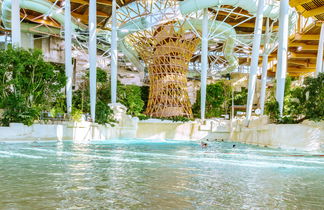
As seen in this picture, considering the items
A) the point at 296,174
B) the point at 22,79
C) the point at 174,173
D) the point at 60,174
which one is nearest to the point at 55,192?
the point at 60,174

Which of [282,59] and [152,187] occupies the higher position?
[282,59]

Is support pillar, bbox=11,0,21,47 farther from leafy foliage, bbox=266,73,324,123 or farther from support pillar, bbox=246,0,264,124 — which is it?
leafy foliage, bbox=266,73,324,123

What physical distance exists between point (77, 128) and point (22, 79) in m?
3.56

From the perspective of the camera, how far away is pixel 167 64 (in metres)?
25.3

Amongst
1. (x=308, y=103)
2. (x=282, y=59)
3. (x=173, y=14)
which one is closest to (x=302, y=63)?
(x=173, y=14)

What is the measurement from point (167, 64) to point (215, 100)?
1156 centimetres

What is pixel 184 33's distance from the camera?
84.1 feet

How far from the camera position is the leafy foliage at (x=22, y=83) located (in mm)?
12375

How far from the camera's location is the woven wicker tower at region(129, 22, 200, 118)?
82.6 feet

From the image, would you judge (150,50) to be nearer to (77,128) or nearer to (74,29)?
(74,29)

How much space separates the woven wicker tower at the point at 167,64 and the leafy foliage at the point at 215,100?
816 centimetres

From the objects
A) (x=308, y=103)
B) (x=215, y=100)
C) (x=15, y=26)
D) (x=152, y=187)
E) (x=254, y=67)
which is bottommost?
(x=152, y=187)

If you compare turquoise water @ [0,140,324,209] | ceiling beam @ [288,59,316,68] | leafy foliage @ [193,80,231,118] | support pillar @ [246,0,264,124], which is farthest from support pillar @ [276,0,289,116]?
ceiling beam @ [288,59,316,68]

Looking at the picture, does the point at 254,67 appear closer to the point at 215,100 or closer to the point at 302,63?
the point at 215,100
